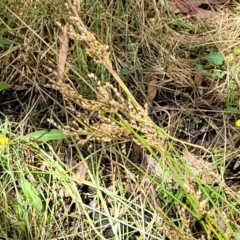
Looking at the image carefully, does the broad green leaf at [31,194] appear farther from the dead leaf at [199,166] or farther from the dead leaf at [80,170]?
the dead leaf at [199,166]

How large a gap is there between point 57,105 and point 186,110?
430 mm

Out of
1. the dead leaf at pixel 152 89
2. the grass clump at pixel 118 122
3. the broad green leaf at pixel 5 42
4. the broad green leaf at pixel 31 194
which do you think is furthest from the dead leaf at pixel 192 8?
the broad green leaf at pixel 31 194

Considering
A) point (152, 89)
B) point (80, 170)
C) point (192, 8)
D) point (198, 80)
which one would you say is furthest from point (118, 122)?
point (192, 8)

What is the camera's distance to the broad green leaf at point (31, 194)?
1.77 m

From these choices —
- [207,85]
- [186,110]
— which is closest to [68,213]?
[186,110]

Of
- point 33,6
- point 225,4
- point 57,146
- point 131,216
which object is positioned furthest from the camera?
point 225,4

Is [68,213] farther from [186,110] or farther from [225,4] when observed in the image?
[225,4]

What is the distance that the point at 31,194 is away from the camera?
1.79 metres

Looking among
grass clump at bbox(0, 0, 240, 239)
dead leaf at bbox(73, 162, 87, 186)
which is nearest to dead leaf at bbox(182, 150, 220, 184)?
grass clump at bbox(0, 0, 240, 239)

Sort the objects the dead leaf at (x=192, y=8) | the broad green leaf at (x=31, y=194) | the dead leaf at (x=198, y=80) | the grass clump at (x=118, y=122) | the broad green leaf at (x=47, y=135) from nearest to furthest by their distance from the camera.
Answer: the grass clump at (x=118, y=122) < the broad green leaf at (x=31, y=194) < the broad green leaf at (x=47, y=135) < the dead leaf at (x=198, y=80) < the dead leaf at (x=192, y=8)

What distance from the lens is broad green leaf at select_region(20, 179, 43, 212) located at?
177cm

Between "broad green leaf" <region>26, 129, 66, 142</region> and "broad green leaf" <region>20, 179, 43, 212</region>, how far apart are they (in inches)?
5.9

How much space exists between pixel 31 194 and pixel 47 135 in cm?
20

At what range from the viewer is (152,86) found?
2.10 meters
